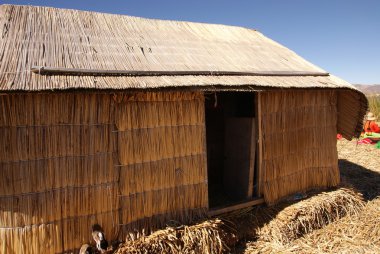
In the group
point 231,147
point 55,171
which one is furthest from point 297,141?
point 55,171

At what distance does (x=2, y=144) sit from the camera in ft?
12.1

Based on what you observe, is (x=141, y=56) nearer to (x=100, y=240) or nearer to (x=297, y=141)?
(x=100, y=240)

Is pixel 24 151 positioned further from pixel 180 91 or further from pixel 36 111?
pixel 180 91

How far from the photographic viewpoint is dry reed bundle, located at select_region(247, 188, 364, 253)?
5172 mm

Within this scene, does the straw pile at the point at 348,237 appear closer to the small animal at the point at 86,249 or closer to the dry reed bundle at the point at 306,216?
the dry reed bundle at the point at 306,216

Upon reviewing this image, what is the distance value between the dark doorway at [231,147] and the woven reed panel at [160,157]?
91 centimetres

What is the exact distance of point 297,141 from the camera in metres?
6.11

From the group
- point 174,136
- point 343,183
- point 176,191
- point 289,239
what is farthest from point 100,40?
point 343,183

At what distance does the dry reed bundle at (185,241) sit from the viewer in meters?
4.23

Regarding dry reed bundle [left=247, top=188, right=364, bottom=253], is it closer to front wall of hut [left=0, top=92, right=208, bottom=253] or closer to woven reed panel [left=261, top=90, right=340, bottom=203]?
woven reed panel [left=261, top=90, right=340, bottom=203]

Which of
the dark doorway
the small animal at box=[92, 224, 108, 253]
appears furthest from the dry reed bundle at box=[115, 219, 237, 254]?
the dark doorway

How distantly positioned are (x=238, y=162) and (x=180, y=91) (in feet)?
8.06

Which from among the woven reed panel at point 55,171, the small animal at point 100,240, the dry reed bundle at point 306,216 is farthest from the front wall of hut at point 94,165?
the dry reed bundle at point 306,216

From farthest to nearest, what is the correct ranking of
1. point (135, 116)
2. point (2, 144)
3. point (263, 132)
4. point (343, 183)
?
point (343, 183)
point (263, 132)
point (135, 116)
point (2, 144)
